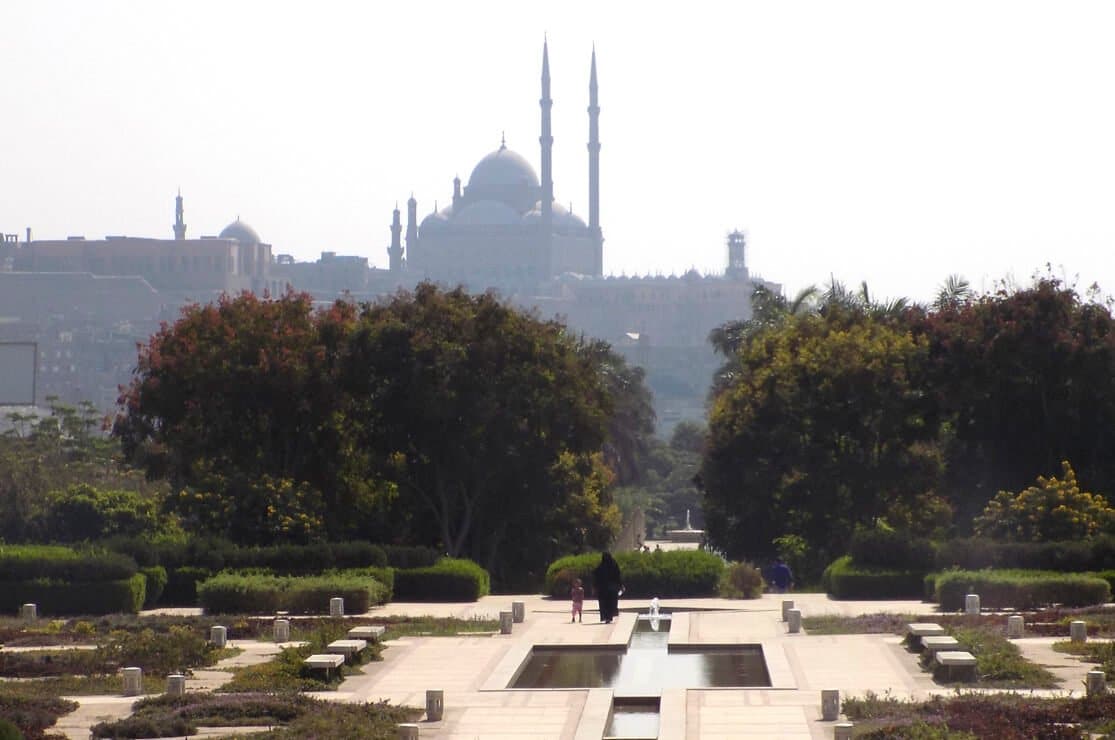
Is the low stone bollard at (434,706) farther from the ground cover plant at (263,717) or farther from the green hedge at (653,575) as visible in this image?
the green hedge at (653,575)

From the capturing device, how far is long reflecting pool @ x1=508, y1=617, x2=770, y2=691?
61.4 feet

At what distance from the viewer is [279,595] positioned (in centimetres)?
2608

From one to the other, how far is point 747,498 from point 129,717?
24.3 m

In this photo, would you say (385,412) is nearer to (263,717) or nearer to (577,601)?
(577,601)

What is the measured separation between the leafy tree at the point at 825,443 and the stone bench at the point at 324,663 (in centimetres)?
1982

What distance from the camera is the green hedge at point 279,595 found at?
2611 cm

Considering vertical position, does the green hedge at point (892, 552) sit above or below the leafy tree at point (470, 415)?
below

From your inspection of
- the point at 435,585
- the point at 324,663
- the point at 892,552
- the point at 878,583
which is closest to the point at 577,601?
the point at 435,585

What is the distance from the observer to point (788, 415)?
126ft

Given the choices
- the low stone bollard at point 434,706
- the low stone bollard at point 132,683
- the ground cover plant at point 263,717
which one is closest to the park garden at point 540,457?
the low stone bollard at point 132,683

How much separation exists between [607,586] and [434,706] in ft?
30.4

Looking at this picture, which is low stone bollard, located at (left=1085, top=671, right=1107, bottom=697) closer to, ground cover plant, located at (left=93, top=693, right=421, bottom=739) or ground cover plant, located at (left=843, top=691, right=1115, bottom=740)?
ground cover plant, located at (left=843, top=691, right=1115, bottom=740)

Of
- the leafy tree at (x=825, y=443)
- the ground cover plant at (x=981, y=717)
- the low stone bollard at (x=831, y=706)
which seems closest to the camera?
the ground cover plant at (x=981, y=717)

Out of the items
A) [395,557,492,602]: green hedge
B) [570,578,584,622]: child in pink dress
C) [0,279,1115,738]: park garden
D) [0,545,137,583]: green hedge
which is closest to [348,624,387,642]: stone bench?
[570,578,584,622]: child in pink dress
